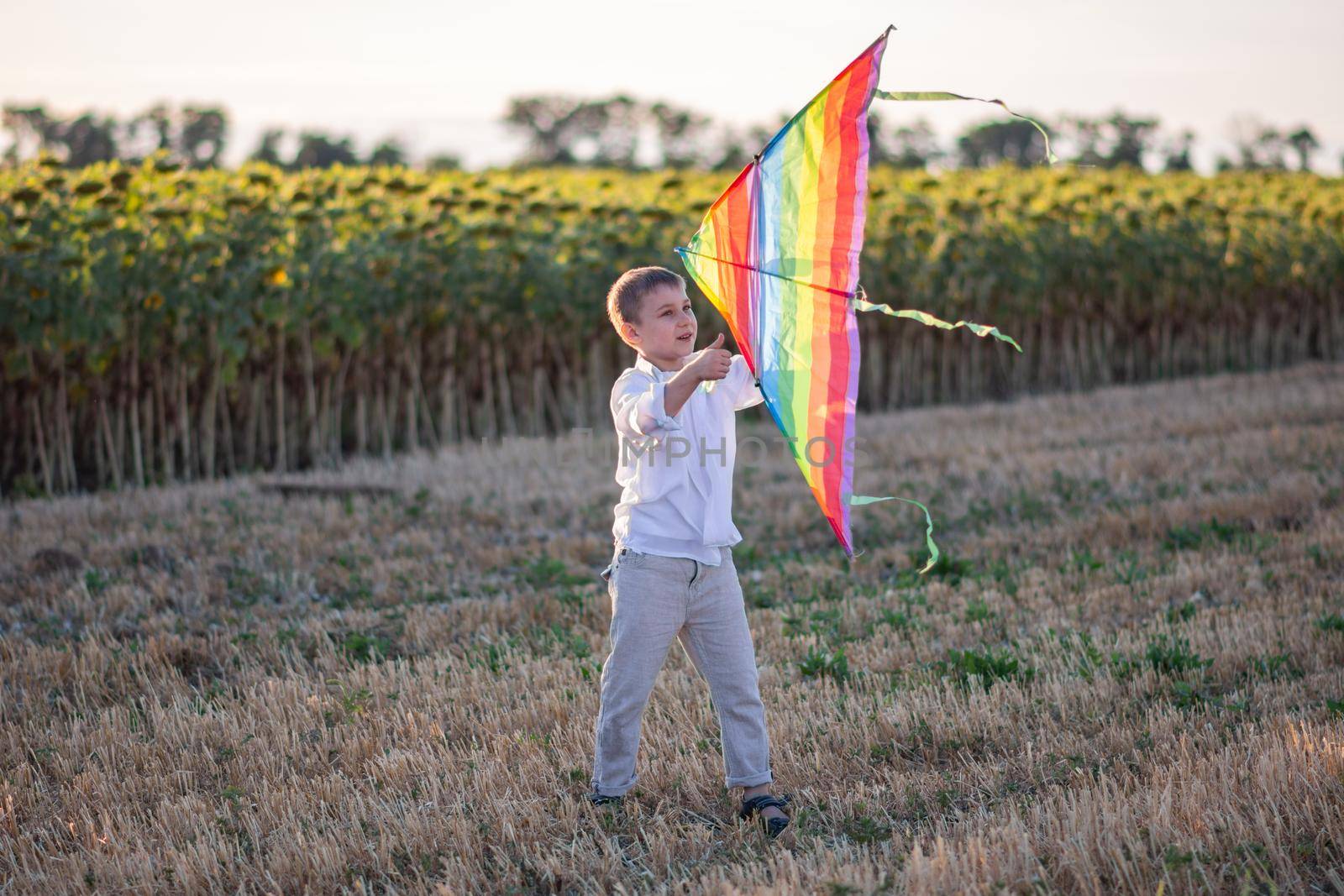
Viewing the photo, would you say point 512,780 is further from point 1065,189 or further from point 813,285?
point 1065,189

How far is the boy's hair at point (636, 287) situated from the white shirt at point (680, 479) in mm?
154

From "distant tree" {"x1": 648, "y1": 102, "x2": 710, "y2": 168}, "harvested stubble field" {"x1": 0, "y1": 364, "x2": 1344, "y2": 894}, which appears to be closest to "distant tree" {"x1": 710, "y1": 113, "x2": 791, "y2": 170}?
"distant tree" {"x1": 648, "y1": 102, "x2": 710, "y2": 168}

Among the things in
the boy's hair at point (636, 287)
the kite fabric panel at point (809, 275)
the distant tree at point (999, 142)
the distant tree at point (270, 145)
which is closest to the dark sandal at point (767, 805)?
the kite fabric panel at point (809, 275)

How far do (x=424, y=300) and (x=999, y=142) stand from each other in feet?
A: 156

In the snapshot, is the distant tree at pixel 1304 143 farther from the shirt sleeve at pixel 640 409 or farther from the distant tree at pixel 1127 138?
the shirt sleeve at pixel 640 409

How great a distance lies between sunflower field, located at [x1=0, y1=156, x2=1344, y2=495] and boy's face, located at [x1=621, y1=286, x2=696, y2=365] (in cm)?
809

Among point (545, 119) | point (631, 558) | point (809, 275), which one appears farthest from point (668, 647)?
point (545, 119)

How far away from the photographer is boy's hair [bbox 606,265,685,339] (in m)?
4.00

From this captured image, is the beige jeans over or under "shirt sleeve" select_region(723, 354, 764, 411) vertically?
under

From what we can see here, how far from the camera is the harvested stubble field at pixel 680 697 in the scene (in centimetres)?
377

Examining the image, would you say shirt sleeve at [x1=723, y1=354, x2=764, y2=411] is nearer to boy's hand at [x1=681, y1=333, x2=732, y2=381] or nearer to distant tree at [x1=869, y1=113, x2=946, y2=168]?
boy's hand at [x1=681, y1=333, x2=732, y2=381]

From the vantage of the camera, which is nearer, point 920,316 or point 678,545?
point 920,316

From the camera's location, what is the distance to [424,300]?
1290 cm

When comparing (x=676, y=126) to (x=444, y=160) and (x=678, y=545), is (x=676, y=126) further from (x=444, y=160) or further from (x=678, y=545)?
(x=678, y=545)
